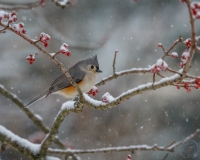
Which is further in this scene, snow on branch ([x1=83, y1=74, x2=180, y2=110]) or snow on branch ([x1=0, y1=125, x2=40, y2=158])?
snow on branch ([x1=0, y1=125, x2=40, y2=158])

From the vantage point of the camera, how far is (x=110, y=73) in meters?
9.01

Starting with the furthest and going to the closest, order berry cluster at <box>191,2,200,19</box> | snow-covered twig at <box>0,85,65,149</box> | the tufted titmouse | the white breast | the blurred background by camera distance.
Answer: the blurred background → the tufted titmouse → the white breast → snow-covered twig at <box>0,85,65,149</box> → berry cluster at <box>191,2,200,19</box>

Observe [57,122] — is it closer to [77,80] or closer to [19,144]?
[19,144]

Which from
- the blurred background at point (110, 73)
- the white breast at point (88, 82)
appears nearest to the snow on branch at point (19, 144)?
the white breast at point (88, 82)

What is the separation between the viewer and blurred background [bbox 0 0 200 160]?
309 inches

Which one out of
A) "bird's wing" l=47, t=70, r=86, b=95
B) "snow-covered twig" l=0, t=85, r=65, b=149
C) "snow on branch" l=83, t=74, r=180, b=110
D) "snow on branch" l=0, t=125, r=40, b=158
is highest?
"bird's wing" l=47, t=70, r=86, b=95

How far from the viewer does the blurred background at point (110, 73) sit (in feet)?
25.7

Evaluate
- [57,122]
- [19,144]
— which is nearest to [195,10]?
[57,122]

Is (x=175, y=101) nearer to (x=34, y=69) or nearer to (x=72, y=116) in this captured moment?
(x=72, y=116)

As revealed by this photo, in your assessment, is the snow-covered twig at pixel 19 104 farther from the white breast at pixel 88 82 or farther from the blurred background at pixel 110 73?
the blurred background at pixel 110 73

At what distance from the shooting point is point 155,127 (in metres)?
8.59

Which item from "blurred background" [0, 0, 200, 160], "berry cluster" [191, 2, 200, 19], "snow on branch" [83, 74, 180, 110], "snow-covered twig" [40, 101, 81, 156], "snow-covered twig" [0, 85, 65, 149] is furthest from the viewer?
"blurred background" [0, 0, 200, 160]

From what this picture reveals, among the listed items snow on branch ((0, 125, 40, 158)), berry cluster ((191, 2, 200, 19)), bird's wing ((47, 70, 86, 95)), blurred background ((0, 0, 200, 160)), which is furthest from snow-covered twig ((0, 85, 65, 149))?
blurred background ((0, 0, 200, 160))

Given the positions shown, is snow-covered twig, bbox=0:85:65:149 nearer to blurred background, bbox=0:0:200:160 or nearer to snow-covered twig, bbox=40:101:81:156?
snow-covered twig, bbox=40:101:81:156
